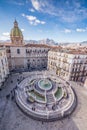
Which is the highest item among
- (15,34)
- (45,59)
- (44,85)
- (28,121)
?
(15,34)

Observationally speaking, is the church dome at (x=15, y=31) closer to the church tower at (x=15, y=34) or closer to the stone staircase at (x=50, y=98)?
the church tower at (x=15, y=34)

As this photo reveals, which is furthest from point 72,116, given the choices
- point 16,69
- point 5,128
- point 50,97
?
point 16,69

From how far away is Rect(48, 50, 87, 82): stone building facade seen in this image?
1424 inches

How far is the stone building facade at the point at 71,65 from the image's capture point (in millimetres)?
36175

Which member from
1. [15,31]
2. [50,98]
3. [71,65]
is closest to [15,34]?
[15,31]

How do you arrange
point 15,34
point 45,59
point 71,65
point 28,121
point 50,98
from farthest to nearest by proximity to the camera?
point 15,34
point 45,59
point 71,65
point 50,98
point 28,121

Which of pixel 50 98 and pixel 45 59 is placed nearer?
pixel 50 98

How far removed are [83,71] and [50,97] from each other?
68.6 feet

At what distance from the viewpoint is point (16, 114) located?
20.9 metres

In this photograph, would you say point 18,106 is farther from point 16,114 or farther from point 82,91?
point 82,91

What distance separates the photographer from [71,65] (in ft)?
119

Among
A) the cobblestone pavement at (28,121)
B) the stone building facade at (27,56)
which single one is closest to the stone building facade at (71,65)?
the stone building facade at (27,56)

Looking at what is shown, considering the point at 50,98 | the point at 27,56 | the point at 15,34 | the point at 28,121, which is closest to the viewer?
the point at 28,121

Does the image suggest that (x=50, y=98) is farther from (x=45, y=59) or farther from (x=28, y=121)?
(x=45, y=59)
